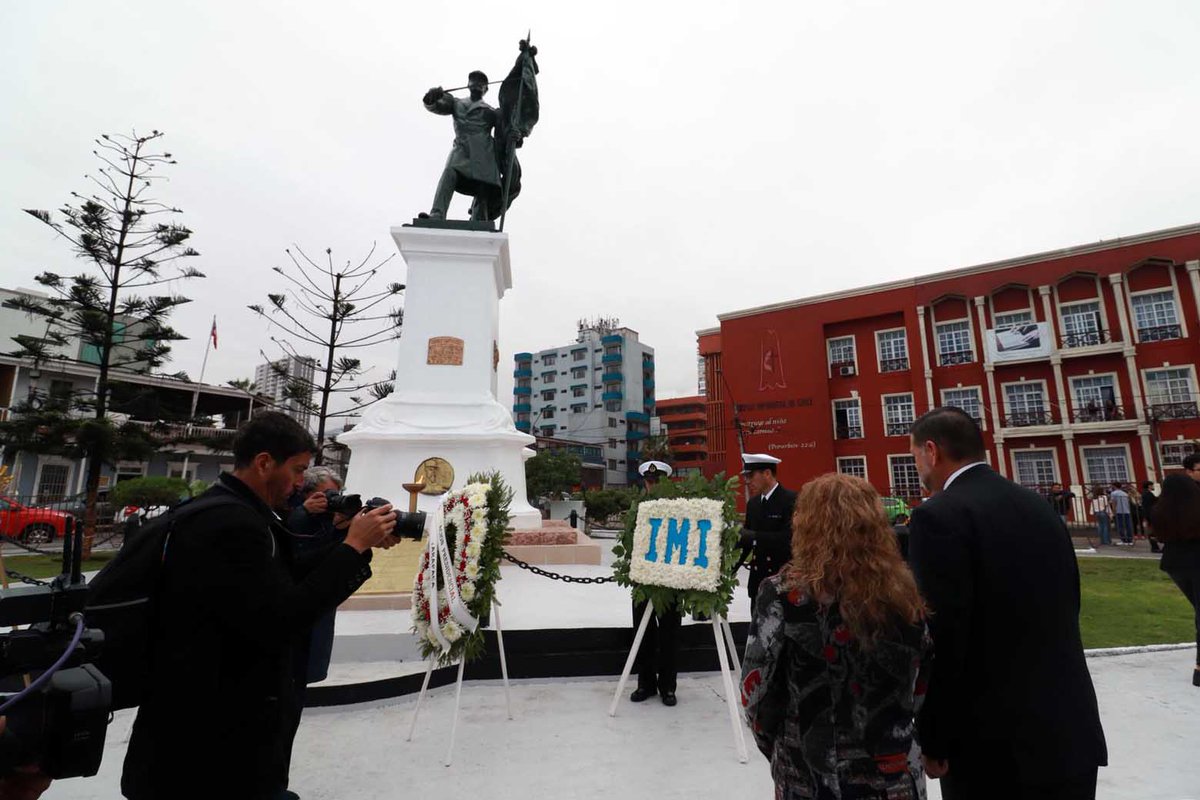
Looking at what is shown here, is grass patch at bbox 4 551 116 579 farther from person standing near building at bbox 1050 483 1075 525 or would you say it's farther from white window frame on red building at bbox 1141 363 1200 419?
white window frame on red building at bbox 1141 363 1200 419

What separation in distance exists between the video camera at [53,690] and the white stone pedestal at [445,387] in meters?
7.39

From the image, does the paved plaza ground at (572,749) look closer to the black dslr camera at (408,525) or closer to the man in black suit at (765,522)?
the man in black suit at (765,522)

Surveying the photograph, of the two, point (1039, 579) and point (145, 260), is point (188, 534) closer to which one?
point (1039, 579)

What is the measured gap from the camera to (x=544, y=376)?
6706 cm

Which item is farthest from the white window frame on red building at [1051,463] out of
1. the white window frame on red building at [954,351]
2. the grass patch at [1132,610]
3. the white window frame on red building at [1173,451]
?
the grass patch at [1132,610]

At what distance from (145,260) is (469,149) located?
878 centimetres

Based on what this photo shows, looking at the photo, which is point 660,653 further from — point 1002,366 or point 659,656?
point 1002,366

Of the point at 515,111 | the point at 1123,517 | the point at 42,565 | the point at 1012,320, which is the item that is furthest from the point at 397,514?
the point at 1012,320

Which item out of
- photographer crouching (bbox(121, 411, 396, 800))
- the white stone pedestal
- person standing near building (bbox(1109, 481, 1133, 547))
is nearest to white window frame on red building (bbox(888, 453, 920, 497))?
person standing near building (bbox(1109, 481, 1133, 547))

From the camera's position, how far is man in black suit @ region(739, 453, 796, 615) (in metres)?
4.40

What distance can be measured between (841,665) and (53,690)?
2.09 m

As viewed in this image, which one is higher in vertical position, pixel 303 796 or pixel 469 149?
pixel 469 149

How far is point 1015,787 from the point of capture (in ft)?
5.82

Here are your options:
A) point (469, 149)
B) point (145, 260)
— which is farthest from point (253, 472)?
point (145, 260)
